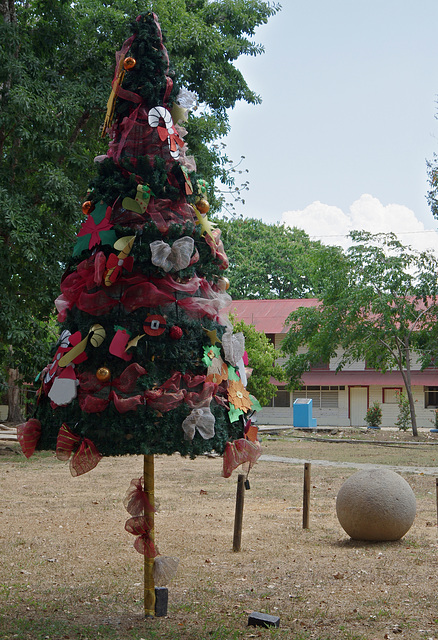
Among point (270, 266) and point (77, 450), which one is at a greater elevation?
point (270, 266)

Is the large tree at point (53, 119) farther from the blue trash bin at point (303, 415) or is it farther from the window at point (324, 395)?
the window at point (324, 395)

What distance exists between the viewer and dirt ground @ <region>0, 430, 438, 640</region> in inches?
241

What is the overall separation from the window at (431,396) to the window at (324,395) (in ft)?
17.5

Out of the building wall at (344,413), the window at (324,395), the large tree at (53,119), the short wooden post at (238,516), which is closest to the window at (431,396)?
the building wall at (344,413)

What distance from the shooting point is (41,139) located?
15516 mm

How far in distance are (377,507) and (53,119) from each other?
10.9 meters

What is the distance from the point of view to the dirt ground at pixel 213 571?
6.11m

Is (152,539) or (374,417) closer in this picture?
(152,539)

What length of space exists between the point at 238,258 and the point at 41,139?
128ft

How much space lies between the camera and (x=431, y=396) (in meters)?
44.7

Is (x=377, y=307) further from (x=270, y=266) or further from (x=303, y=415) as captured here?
(x=270, y=266)

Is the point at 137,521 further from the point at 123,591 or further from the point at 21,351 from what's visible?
the point at 21,351

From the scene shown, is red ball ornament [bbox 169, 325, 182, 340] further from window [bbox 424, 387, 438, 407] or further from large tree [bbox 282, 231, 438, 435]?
window [bbox 424, 387, 438, 407]

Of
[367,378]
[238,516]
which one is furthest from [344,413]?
[238,516]
